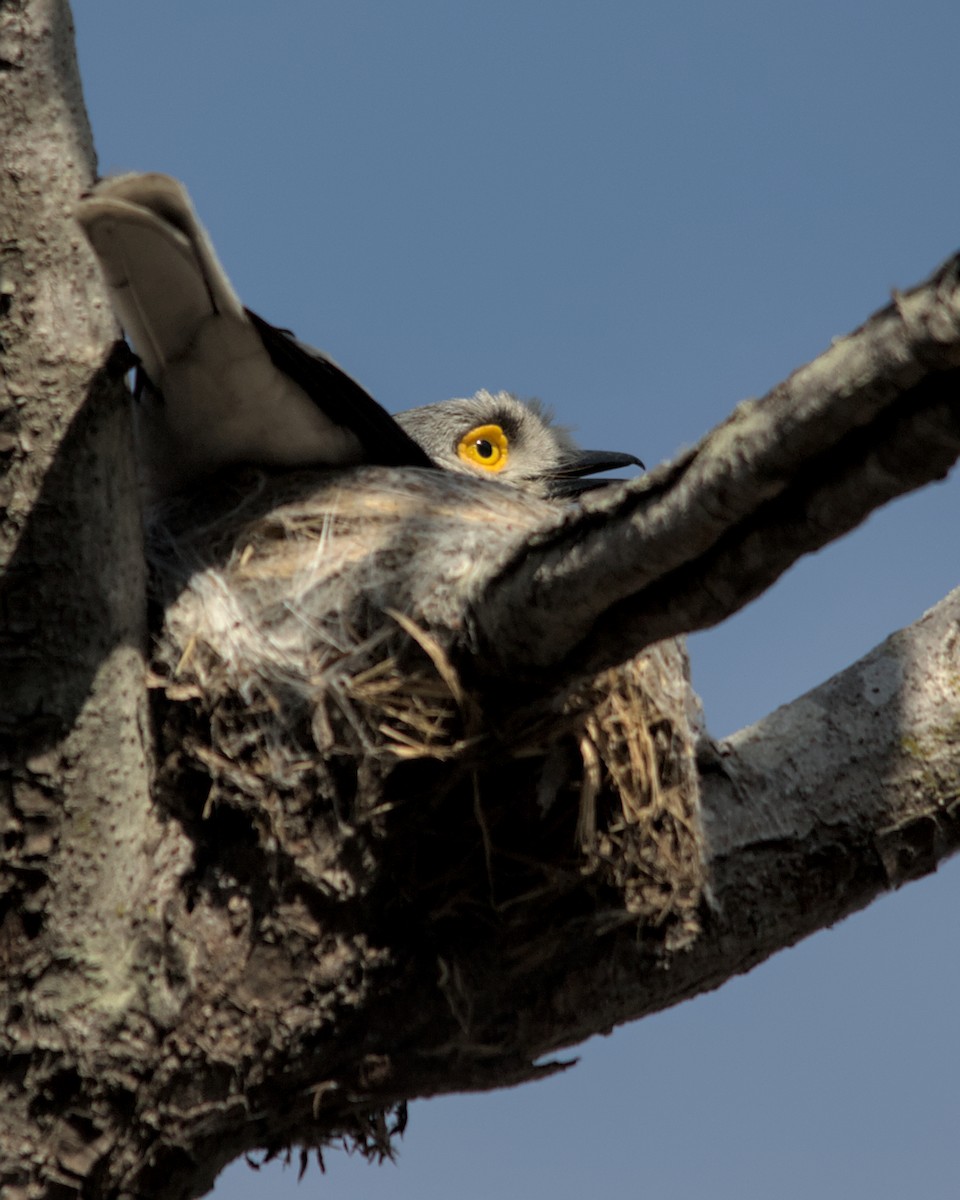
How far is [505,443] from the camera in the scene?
5.57 m

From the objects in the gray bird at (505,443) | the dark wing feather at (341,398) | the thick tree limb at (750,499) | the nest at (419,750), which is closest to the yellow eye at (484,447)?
the gray bird at (505,443)

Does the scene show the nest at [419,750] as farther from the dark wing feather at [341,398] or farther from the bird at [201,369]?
the dark wing feather at [341,398]

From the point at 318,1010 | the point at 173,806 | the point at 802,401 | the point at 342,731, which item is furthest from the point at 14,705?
the point at 802,401

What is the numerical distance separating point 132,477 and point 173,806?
62 centimetres

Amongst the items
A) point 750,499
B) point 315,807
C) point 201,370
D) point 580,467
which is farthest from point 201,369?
point 580,467

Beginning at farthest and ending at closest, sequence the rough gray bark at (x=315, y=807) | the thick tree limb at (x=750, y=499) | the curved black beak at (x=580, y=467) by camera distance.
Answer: the curved black beak at (x=580, y=467) < the rough gray bark at (x=315, y=807) < the thick tree limb at (x=750, y=499)

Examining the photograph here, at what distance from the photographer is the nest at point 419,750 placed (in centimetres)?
257

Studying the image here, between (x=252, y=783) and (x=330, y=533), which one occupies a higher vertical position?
(x=330, y=533)

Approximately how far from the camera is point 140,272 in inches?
104

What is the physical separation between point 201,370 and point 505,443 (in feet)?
7.83

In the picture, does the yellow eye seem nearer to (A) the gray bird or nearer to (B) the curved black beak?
(A) the gray bird

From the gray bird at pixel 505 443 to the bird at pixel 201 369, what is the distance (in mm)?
1380

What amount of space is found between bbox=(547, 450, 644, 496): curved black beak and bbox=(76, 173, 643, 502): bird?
4.08ft

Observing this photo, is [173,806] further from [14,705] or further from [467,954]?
[467,954]
